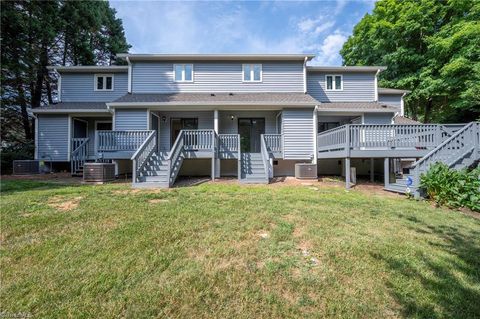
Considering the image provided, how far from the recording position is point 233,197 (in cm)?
683

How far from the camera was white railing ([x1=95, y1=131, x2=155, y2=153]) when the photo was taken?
34.0ft

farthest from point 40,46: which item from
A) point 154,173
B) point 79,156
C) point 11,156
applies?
point 154,173

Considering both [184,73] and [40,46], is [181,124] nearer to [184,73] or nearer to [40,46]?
[184,73]

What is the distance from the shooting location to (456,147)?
804 centimetres

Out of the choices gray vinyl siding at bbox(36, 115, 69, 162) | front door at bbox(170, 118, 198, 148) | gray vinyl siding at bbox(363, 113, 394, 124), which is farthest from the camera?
front door at bbox(170, 118, 198, 148)

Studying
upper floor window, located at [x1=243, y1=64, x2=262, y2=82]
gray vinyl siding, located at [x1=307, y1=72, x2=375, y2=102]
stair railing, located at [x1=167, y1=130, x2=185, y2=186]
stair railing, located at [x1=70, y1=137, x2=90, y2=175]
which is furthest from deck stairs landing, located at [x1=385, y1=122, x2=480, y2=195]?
stair railing, located at [x1=70, y1=137, x2=90, y2=175]

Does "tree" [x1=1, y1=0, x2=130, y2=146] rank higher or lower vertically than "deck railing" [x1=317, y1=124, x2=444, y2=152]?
higher

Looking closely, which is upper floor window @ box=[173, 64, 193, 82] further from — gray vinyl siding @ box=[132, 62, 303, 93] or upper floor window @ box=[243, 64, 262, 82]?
upper floor window @ box=[243, 64, 262, 82]

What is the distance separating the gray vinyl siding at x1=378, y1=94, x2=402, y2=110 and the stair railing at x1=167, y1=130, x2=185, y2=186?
45.3ft

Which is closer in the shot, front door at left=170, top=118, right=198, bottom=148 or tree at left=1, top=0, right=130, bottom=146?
front door at left=170, top=118, right=198, bottom=148

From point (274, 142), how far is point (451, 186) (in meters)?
6.95

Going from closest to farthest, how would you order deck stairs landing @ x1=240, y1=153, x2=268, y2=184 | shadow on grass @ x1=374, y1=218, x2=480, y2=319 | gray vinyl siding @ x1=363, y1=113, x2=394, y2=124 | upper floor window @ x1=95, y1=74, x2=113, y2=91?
shadow on grass @ x1=374, y1=218, x2=480, y2=319 < deck stairs landing @ x1=240, y1=153, x2=268, y2=184 < gray vinyl siding @ x1=363, y1=113, x2=394, y2=124 < upper floor window @ x1=95, y1=74, x2=113, y2=91

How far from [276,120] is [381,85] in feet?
42.6

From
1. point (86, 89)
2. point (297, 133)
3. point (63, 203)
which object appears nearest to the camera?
point (63, 203)
